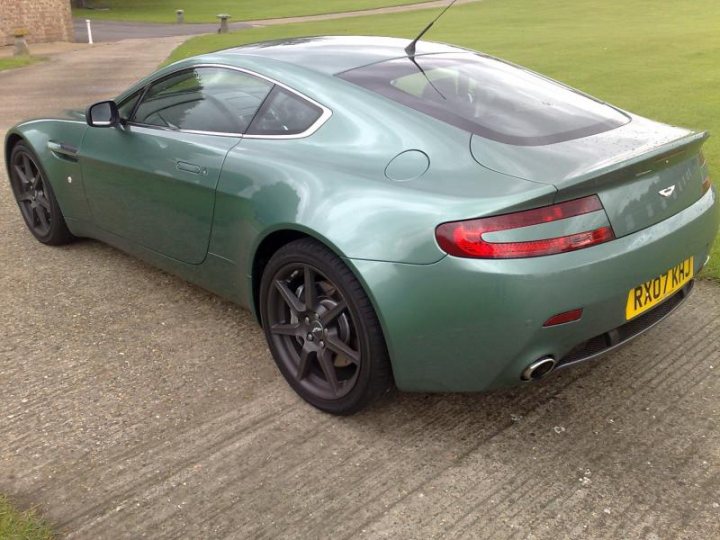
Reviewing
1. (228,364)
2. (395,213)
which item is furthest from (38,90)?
(395,213)

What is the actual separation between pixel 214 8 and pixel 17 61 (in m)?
28.7

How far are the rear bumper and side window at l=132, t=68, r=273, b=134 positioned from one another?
1.14 meters

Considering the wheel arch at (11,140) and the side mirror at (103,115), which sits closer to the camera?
the side mirror at (103,115)

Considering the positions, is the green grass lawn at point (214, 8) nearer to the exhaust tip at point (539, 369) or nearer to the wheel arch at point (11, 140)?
the wheel arch at point (11, 140)

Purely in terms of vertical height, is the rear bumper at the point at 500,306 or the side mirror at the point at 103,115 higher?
the side mirror at the point at 103,115

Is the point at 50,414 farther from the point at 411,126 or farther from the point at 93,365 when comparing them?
the point at 411,126

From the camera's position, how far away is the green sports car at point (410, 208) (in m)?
2.42

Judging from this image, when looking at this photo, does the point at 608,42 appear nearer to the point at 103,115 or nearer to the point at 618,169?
the point at 103,115

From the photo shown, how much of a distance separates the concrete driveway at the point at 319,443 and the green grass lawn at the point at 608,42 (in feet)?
5.67

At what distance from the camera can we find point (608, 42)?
1783 centimetres

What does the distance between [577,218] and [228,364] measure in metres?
1.78

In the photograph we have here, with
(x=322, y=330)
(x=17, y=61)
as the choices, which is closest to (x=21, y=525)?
(x=322, y=330)

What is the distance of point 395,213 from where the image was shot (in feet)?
8.38

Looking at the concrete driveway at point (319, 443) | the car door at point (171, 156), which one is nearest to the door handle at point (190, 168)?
the car door at point (171, 156)
